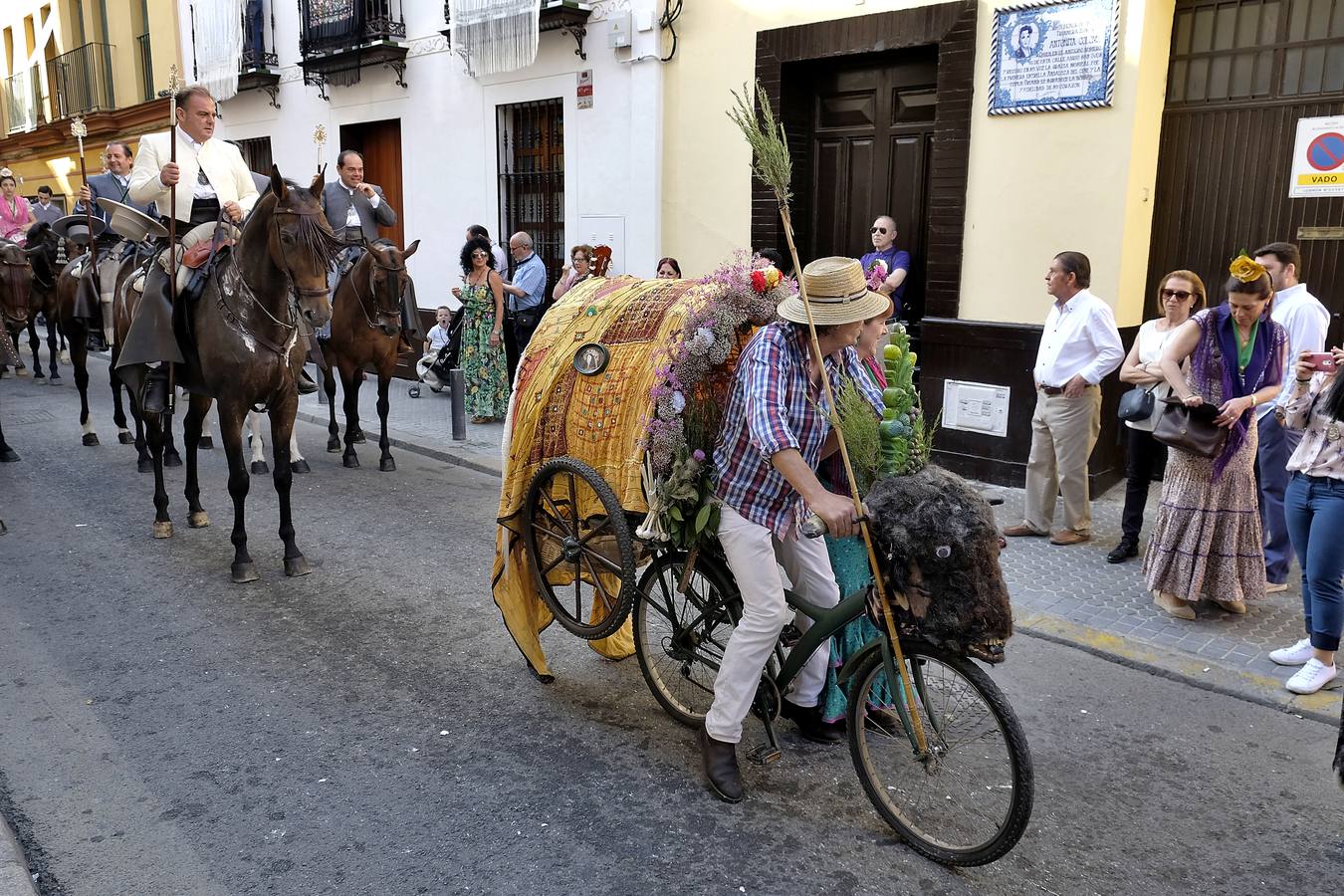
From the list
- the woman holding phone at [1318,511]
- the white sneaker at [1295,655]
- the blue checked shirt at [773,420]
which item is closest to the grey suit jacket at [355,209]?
the blue checked shirt at [773,420]

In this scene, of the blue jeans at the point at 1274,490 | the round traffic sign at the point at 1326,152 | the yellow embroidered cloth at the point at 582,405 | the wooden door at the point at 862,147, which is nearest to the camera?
the yellow embroidered cloth at the point at 582,405

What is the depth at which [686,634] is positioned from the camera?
415cm

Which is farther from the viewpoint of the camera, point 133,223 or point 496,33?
point 496,33

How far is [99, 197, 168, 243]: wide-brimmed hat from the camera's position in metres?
6.82

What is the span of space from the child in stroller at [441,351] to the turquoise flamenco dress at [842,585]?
884 centimetres

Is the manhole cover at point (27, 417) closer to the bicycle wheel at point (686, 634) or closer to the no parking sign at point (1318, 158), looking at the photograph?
the bicycle wheel at point (686, 634)

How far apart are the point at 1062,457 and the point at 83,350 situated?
32.2 feet

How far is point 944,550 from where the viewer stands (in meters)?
2.95

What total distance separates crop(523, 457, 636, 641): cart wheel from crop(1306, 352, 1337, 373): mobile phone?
298 centimetres

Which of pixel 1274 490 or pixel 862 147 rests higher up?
pixel 862 147

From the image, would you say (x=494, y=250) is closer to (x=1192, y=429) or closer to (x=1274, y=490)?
(x=1192, y=429)

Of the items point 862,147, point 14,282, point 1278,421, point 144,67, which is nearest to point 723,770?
point 1278,421

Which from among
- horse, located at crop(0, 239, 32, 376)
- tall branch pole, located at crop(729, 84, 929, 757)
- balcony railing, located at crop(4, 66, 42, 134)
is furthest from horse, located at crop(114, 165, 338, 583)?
balcony railing, located at crop(4, 66, 42, 134)

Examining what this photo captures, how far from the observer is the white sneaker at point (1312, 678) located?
4.55 meters
